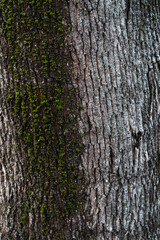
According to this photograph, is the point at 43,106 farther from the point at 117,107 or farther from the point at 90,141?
the point at 117,107

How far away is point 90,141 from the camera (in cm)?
198

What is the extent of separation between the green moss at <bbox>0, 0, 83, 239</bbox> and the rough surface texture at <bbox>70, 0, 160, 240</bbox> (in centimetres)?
12

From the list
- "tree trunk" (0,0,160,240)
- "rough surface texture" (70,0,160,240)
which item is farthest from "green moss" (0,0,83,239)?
"rough surface texture" (70,0,160,240)

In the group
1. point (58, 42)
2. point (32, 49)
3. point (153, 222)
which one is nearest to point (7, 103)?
point (32, 49)

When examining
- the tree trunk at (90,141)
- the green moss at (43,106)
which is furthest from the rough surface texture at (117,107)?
the green moss at (43,106)

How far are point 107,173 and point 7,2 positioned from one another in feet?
5.14

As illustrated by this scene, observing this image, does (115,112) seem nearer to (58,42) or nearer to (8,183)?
(58,42)

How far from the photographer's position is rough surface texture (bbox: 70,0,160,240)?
1933 mm

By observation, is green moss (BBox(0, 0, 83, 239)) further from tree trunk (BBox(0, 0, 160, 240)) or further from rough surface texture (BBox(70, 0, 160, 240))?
rough surface texture (BBox(70, 0, 160, 240))

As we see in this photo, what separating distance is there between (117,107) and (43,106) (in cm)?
60

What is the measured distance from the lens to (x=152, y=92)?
7.08 feet

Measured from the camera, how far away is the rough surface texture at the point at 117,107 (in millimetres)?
1933

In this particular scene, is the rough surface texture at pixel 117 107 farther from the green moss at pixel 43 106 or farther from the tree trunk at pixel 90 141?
the green moss at pixel 43 106

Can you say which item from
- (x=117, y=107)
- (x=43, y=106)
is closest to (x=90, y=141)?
(x=117, y=107)
